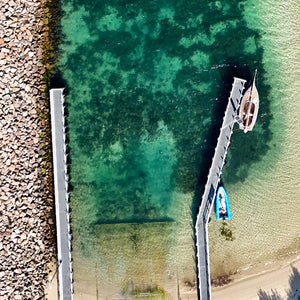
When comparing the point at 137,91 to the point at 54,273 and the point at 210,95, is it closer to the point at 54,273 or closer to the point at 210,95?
the point at 210,95

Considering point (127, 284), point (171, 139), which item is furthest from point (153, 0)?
point (127, 284)

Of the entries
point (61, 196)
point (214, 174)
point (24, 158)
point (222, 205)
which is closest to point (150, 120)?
point (214, 174)

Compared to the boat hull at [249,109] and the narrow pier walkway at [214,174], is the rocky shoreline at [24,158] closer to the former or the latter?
the narrow pier walkway at [214,174]

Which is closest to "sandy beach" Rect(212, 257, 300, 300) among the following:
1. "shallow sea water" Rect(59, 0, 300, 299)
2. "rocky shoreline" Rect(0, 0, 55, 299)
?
"shallow sea water" Rect(59, 0, 300, 299)

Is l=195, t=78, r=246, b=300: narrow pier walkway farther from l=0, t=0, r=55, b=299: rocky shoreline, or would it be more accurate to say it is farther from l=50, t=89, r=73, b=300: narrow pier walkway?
l=0, t=0, r=55, b=299: rocky shoreline

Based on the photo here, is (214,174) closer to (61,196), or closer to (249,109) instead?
(249,109)
